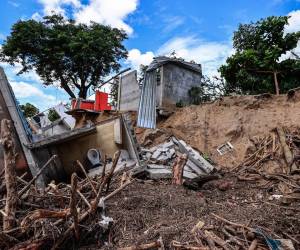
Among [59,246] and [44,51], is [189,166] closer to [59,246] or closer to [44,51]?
[59,246]

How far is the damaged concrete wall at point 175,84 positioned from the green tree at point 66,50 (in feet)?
28.0

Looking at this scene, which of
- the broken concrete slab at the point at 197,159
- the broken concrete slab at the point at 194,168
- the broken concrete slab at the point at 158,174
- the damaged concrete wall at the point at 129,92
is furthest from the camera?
the damaged concrete wall at the point at 129,92

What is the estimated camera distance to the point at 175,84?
49.0 ft

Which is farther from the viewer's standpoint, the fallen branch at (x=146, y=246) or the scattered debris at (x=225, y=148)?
the scattered debris at (x=225, y=148)

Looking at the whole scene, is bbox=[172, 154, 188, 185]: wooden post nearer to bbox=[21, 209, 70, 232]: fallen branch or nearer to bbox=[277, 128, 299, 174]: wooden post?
bbox=[277, 128, 299, 174]: wooden post

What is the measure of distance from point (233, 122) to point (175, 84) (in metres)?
3.98

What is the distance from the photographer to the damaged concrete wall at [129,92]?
14.3 meters

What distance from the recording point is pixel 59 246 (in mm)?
3787

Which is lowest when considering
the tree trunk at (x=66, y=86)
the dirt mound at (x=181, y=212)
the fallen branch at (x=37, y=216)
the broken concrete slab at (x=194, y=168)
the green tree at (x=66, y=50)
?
the dirt mound at (x=181, y=212)

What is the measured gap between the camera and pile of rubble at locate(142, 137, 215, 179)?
28.8ft

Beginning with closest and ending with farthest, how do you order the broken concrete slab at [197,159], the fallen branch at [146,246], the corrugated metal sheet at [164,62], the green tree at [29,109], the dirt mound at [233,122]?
the fallen branch at [146,246] → the broken concrete slab at [197,159] → the dirt mound at [233,122] → the corrugated metal sheet at [164,62] → the green tree at [29,109]

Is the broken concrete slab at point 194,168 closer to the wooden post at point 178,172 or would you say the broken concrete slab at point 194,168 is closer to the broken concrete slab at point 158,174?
the broken concrete slab at point 158,174

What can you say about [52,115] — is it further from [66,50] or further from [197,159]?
[197,159]

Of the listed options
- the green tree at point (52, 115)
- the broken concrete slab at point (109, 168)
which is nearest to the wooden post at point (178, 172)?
the broken concrete slab at point (109, 168)
